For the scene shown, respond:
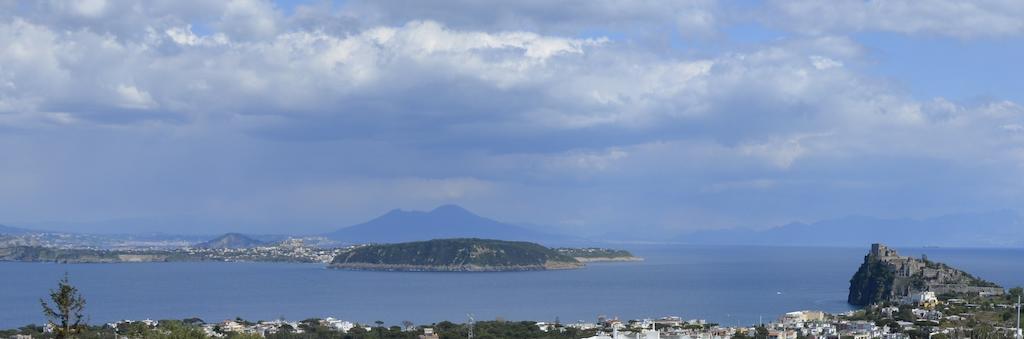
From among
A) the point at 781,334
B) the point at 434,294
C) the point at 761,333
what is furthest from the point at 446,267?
the point at 781,334

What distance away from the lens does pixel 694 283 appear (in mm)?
118000

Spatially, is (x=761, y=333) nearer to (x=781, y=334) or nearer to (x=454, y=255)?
(x=781, y=334)

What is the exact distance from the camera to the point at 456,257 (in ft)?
558

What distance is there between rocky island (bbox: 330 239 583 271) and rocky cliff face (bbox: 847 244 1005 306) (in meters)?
83.8

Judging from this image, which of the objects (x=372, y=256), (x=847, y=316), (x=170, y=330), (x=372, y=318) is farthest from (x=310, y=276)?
(x=170, y=330)

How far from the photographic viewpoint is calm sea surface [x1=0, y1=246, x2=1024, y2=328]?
79250mm

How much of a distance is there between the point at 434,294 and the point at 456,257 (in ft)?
217

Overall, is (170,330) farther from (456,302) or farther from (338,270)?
(338,270)

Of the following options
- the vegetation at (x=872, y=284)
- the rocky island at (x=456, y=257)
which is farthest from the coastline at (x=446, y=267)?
the vegetation at (x=872, y=284)

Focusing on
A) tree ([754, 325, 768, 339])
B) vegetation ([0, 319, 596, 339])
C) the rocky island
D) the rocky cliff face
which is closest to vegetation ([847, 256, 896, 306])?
the rocky cliff face

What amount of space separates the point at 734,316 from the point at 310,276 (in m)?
77.1

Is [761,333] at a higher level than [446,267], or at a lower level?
lower

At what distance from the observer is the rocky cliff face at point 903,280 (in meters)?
76.4

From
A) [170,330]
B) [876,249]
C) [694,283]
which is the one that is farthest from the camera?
[694,283]
